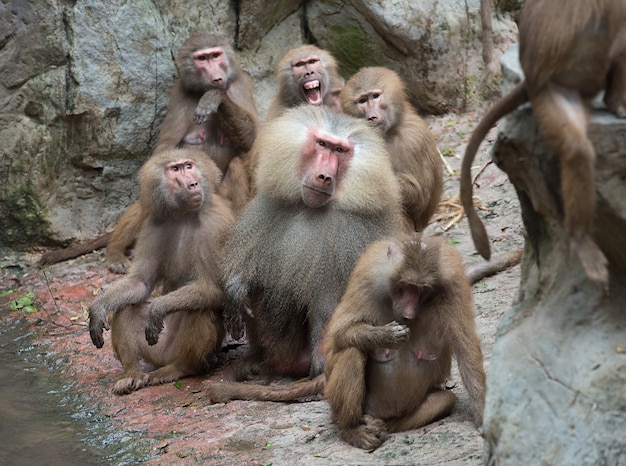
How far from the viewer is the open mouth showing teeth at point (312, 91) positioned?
7996mm

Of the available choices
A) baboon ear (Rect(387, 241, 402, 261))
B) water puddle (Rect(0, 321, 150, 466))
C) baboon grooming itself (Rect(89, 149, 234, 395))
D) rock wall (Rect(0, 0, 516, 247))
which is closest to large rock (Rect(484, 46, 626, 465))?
baboon ear (Rect(387, 241, 402, 261))

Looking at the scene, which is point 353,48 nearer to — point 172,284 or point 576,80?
point 172,284

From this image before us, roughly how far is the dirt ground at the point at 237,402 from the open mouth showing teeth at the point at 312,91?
1.48 m

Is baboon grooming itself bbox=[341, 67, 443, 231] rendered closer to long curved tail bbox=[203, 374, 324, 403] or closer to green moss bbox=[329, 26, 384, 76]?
long curved tail bbox=[203, 374, 324, 403]

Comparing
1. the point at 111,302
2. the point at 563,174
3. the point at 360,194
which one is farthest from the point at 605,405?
the point at 111,302

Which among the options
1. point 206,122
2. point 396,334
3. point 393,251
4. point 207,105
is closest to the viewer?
point 396,334

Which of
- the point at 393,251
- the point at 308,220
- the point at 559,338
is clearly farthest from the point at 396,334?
the point at 308,220

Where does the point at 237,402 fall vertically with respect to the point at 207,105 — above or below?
below

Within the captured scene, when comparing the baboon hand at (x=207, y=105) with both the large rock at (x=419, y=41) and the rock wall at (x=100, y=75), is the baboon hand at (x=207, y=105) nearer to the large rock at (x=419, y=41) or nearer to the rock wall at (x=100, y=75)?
the rock wall at (x=100, y=75)

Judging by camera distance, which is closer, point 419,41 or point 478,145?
point 478,145

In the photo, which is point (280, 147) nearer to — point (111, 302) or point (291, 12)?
A: point (111, 302)

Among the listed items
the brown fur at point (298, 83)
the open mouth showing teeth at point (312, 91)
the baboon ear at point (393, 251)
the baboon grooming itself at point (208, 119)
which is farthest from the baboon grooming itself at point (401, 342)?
the baboon grooming itself at point (208, 119)

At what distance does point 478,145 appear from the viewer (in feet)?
12.8

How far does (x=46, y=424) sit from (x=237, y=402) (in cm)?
117
